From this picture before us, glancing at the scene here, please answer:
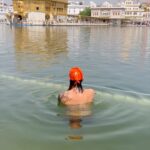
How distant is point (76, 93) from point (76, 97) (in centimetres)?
9

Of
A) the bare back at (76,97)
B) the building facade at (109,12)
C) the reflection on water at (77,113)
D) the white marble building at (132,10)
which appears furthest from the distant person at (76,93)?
the white marble building at (132,10)

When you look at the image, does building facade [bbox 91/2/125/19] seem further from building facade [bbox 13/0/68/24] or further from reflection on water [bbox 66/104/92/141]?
reflection on water [bbox 66/104/92/141]

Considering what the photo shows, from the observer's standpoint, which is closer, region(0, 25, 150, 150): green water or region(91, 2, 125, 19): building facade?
region(0, 25, 150, 150): green water

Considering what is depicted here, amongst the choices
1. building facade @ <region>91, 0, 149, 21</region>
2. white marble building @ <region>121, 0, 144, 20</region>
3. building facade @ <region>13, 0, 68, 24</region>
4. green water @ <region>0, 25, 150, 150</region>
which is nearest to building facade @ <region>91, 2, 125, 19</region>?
building facade @ <region>91, 0, 149, 21</region>

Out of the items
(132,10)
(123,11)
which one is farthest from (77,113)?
(132,10)

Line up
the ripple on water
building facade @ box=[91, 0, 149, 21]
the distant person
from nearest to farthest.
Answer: the ripple on water, the distant person, building facade @ box=[91, 0, 149, 21]

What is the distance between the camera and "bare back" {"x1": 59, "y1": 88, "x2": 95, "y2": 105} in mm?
5893

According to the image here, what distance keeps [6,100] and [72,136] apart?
254 centimetres

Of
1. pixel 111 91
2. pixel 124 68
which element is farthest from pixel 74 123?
pixel 124 68

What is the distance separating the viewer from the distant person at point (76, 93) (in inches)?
226

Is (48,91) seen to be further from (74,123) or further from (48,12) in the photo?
(48,12)

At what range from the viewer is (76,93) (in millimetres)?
5883

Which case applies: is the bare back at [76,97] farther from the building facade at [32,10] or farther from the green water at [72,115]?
the building facade at [32,10]

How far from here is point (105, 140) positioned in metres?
5.24
